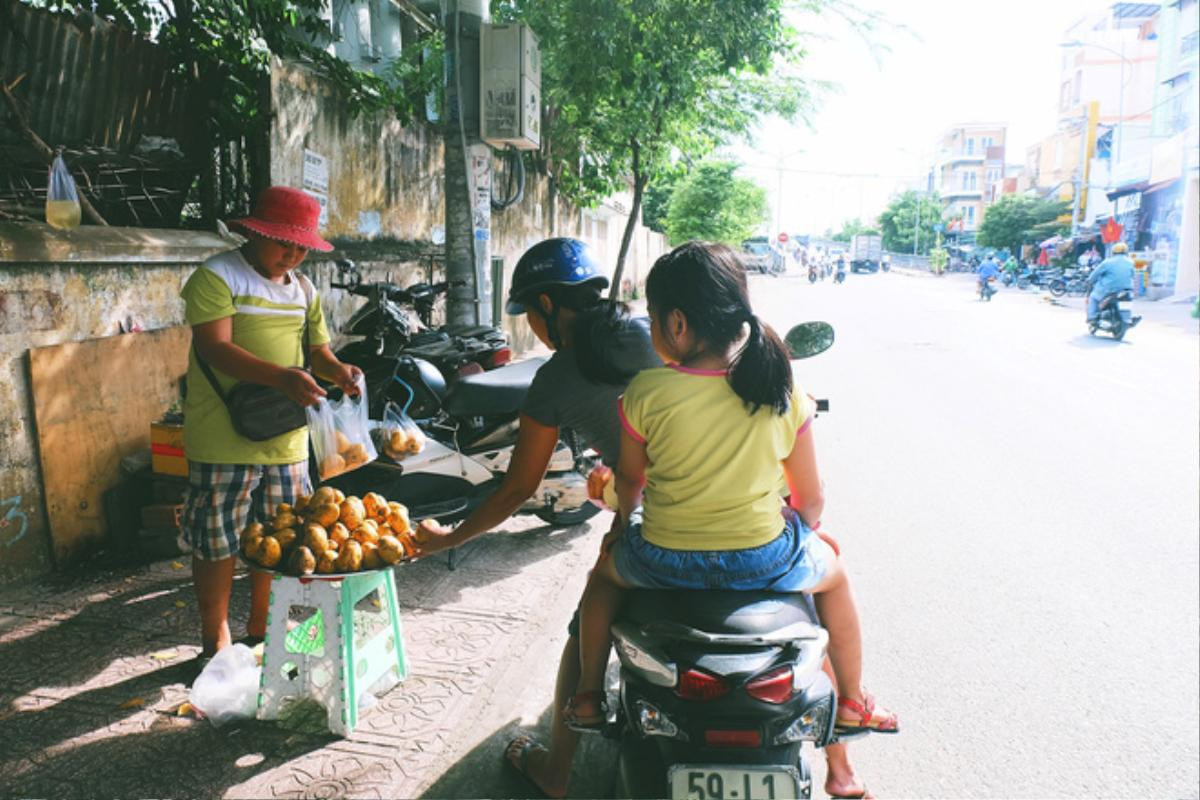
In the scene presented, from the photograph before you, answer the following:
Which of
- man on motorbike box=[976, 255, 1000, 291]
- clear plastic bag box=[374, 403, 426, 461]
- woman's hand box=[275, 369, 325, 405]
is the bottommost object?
clear plastic bag box=[374, 403, 426, 461]

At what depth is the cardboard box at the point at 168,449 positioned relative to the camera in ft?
14.7

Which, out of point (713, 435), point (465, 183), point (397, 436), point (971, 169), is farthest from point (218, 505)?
point (971, 169)

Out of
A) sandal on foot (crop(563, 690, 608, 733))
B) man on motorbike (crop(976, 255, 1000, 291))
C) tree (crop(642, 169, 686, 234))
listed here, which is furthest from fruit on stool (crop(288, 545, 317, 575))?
tree (crop(642, 169, 686, 234))

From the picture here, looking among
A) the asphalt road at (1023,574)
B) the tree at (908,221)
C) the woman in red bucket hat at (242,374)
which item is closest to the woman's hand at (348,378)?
the woman in red bucket hat at (242,374)

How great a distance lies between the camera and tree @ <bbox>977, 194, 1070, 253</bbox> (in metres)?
49.3

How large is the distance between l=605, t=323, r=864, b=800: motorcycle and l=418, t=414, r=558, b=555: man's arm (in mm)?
643

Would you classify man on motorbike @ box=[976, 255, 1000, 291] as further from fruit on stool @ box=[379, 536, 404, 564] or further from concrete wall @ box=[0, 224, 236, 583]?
fruit on stool @ box=[379, 536, 404, 564]

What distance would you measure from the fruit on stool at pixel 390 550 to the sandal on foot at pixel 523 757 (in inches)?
28.2

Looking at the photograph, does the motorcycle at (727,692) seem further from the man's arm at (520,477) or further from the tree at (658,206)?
the tree at (658,206)

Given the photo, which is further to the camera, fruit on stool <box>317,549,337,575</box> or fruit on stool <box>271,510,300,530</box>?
fruit on stool <box>271,510,300,530</box>

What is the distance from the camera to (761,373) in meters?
1.97

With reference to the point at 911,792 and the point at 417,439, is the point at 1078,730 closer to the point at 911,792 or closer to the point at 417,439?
the point at 911,792

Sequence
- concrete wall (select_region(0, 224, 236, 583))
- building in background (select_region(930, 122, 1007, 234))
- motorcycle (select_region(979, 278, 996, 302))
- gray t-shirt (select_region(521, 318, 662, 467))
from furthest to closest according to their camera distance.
→ building in background (select_region(930, 122, 1007, 234)) → motorcycle (select_region(979, 278, 996, 302)) → concrete wall (select_region(0, 224, 236, 583)) → gray t-shirt (select_region(521, 318, 662, 467))

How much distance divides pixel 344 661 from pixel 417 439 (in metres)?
1.03
